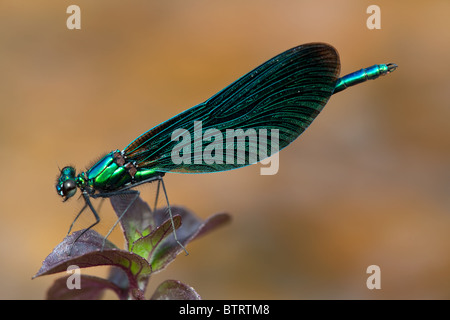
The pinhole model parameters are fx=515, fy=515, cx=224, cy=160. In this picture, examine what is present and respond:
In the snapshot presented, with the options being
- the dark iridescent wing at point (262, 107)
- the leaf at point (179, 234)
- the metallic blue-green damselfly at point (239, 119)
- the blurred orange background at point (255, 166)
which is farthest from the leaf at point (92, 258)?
the blurred orange background at point (255, 166)

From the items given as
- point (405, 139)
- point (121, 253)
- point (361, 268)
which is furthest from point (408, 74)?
point (121, 253)

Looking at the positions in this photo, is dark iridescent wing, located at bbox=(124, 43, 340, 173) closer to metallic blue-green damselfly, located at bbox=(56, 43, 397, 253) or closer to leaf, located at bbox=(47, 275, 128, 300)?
metallic blue-green damselfly, located at bbox=(56, 43, 397, 253)

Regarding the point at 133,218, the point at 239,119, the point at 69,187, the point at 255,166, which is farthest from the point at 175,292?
the point at 255,166

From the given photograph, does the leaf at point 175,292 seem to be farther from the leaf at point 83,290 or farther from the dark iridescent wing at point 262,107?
the dark iridescent wing at point 262,107

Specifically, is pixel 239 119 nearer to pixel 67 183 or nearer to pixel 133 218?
pixel 133 218

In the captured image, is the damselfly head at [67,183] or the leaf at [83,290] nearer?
the leaf at [83,290]

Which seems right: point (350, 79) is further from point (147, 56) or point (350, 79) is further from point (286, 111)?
point (147, 56)
